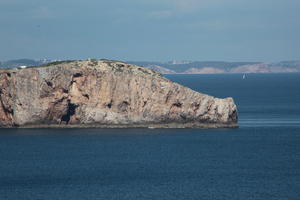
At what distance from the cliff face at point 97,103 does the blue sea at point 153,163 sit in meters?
3.80

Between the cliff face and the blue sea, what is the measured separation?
3797mm

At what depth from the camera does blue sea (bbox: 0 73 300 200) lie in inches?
3440

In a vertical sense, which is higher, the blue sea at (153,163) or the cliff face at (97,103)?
the cliff face at (97,103)

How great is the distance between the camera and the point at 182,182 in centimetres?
9281

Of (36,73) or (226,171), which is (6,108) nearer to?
(36,73)

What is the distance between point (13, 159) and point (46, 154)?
18.8 ft

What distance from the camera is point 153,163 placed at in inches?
4195

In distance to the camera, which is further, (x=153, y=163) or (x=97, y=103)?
(x=97, y=103)

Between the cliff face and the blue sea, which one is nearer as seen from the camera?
the blue sea

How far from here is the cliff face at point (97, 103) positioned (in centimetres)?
14388

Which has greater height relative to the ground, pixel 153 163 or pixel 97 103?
pixel 97 103

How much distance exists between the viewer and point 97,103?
145 meters

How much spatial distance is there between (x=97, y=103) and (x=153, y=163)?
40.5 meters

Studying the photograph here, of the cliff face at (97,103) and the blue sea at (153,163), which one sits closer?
the blue sea at (153,163)
